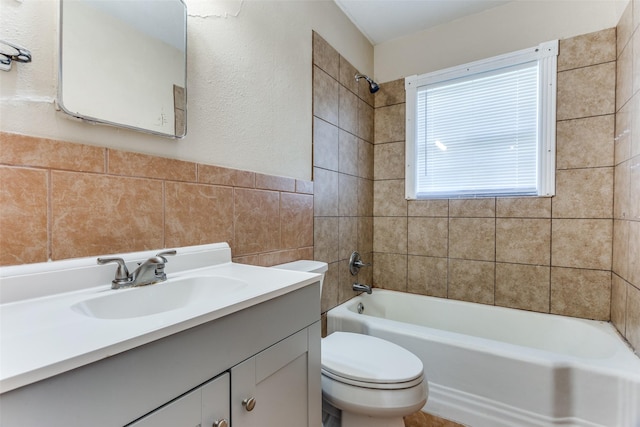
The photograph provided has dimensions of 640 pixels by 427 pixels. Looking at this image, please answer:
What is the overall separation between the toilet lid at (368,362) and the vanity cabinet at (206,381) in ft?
0.93

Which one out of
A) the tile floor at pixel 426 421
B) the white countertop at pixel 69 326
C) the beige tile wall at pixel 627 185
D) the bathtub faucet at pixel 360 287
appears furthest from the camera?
the bathtub faucet at pixel 360 287

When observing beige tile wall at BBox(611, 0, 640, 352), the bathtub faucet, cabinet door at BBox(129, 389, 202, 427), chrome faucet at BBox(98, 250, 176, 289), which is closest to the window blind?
beige tile wall at BBox(611, 0, 640, 352)

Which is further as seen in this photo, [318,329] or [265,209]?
[265,209]

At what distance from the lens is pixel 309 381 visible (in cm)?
→ 91

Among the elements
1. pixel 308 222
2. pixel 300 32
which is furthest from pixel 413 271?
pixel 300 32

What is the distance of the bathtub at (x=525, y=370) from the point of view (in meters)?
1.23

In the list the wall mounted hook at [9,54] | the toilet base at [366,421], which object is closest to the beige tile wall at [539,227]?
the toilet base at [366,421]

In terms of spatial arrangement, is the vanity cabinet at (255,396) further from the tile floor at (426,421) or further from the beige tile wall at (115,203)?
the tile floor at (426,421)

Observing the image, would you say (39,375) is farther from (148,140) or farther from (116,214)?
(148,140)

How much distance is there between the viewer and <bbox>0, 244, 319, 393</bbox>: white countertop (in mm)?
409

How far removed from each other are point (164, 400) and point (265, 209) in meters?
0.91

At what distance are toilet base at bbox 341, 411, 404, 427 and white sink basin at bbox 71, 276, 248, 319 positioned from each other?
0.82 m

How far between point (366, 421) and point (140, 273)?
3.48 ft

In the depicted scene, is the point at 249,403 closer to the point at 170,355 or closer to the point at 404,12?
the point at 170,355
